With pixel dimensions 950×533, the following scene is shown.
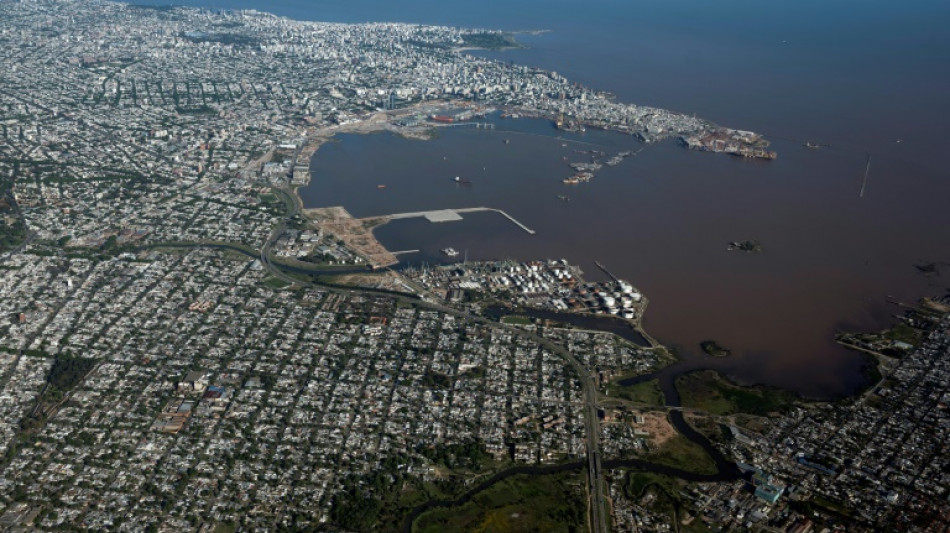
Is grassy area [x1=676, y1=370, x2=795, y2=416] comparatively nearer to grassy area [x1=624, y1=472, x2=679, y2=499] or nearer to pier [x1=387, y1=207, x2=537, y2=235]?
grassy area [x1=624, y1=472, x2=679, y2=499]

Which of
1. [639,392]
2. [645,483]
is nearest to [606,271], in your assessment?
[639,392]

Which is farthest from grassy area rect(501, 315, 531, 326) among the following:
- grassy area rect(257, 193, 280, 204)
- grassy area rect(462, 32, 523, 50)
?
grassy area rect(462, 32, 523, 50)

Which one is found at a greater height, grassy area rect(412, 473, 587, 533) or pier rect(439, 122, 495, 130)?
pier rect(439, 122, 495, 130)

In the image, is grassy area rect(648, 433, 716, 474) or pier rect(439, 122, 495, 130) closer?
grassy area rect(648, 433, 716, 474)

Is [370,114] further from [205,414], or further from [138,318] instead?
[205,414]

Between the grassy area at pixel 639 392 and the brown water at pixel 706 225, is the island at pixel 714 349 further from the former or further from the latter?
the grassy area at pixel 639 392

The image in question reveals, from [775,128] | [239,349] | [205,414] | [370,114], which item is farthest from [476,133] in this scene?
[205,414]
